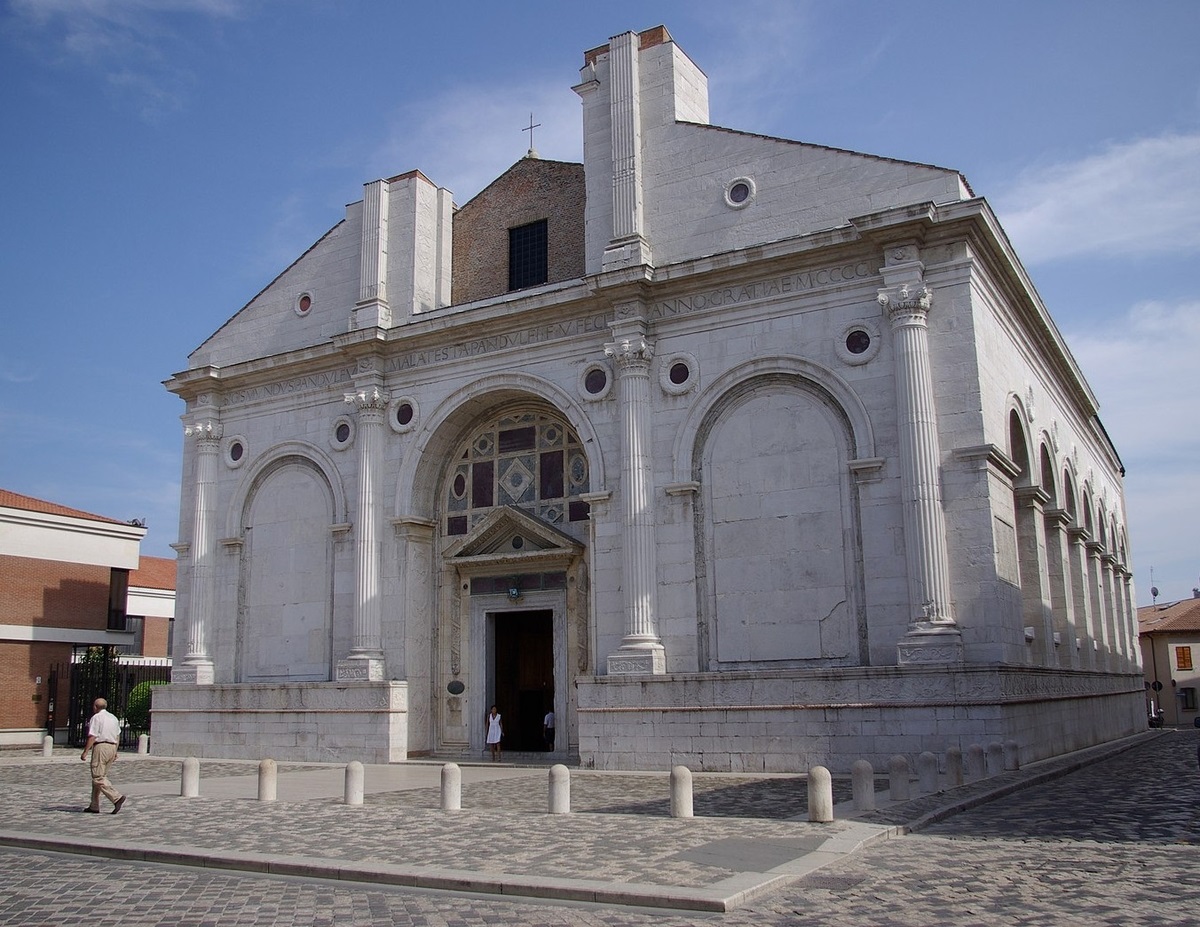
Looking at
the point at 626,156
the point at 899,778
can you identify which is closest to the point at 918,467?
the point at 899,778

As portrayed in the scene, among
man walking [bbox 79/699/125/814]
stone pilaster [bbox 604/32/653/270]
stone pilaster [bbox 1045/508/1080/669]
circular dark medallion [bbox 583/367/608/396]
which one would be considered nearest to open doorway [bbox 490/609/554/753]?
circular dark medallion [bbox 583/367/608/396]

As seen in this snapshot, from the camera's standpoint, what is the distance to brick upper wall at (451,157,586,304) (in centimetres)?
2575

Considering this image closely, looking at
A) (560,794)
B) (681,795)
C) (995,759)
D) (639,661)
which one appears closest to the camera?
(681,795)

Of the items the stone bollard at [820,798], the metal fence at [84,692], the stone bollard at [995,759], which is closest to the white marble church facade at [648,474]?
the stone bollard at [995,759]

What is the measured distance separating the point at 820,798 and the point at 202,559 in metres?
19.8

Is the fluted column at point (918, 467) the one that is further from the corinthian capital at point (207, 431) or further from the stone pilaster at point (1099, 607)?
the corinthian capital at point (207, 431)

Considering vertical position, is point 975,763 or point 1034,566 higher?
point 1034,566

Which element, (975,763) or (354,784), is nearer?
(354,784)

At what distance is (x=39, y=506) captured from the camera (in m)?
35.6

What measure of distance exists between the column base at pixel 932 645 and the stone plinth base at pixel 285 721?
35.6 feet

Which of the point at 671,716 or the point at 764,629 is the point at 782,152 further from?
the point at 671,716

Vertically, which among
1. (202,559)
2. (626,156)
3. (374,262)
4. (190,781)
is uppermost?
(626,156)

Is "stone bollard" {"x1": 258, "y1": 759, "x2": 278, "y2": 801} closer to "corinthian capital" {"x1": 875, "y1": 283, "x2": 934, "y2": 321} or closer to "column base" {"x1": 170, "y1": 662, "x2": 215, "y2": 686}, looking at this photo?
"column base" {"x1": 170, "y1": 662, "x2": 215, "y2": 686}

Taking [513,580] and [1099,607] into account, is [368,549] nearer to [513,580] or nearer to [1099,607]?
[513,580]
